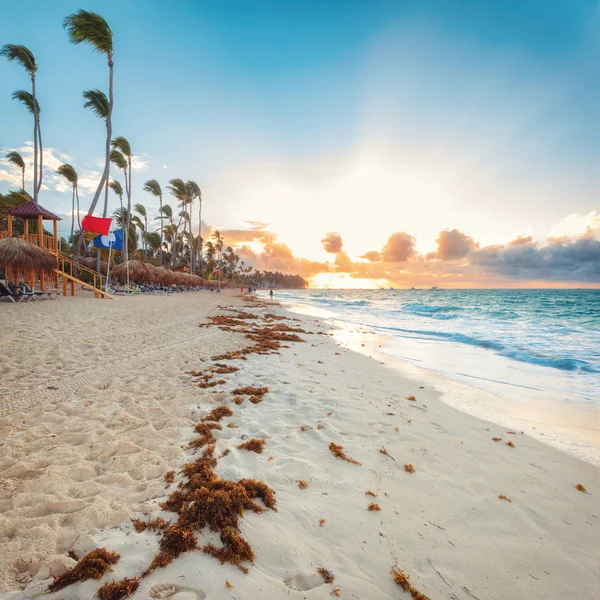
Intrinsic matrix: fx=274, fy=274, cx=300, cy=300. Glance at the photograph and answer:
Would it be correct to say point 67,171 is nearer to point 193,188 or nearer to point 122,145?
point 122,145

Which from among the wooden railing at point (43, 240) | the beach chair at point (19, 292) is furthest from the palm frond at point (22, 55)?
the beach chair at point (19, 292)

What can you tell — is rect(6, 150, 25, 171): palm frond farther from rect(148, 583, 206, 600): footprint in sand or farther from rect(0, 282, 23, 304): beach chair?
rect(148, 583, 206, 600): footprint in sand

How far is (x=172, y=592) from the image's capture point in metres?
1.69

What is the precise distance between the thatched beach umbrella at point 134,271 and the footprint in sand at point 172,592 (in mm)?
35156

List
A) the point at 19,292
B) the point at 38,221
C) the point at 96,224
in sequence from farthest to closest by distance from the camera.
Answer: the point at 96,224, the point at 38,221, the point at 19,292

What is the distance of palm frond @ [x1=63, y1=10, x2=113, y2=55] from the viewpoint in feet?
67.8

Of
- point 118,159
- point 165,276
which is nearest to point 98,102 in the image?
point 118,159

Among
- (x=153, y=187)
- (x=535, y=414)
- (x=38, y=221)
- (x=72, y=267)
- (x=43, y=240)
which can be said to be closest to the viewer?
(x=535, y=414)

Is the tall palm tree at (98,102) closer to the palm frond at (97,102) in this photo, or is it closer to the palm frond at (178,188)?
the palm frond at (97,102)

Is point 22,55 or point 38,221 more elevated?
point 22,55

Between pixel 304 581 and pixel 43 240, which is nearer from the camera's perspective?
pixel 304 581

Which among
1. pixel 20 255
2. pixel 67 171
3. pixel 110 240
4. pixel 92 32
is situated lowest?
pixel 20 255

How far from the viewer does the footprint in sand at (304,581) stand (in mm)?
1827

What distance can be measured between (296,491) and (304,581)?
87cm
